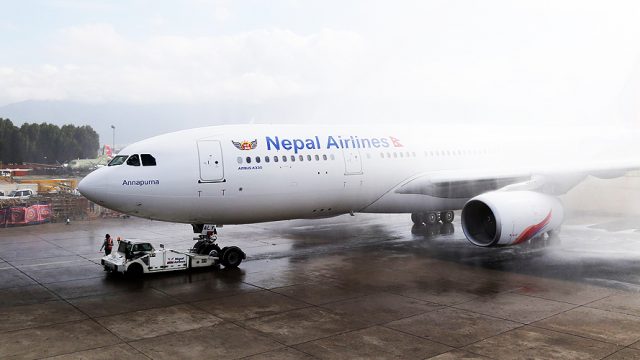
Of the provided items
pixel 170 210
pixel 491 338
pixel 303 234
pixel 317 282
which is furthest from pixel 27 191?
pixel 491 338

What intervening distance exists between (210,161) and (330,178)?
385cm

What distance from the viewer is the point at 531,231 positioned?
1655cm

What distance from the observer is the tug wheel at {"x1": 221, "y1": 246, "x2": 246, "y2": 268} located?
16844 millimetres

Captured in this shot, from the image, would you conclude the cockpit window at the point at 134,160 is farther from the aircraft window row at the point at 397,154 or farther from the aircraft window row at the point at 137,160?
the aircraft window row at the point at 397,154

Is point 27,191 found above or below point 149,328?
above

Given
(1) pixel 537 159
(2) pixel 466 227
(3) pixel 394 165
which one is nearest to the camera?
(2) pixel 466 227

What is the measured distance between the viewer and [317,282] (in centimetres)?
1495

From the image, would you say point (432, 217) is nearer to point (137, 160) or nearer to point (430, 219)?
point (430, 219)

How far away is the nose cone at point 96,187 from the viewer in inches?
590

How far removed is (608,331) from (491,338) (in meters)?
2.33

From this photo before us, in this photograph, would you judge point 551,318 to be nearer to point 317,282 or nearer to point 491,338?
point 491,338

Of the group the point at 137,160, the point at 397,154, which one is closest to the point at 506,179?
the point at 397,154

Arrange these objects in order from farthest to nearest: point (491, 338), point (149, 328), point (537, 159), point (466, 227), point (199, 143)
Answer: point (537, 159), point (466, 227), point (199, 143), point (149, 328), point (491, 338)

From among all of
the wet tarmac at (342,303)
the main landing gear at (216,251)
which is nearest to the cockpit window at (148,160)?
the main landing gear at (216,251)
